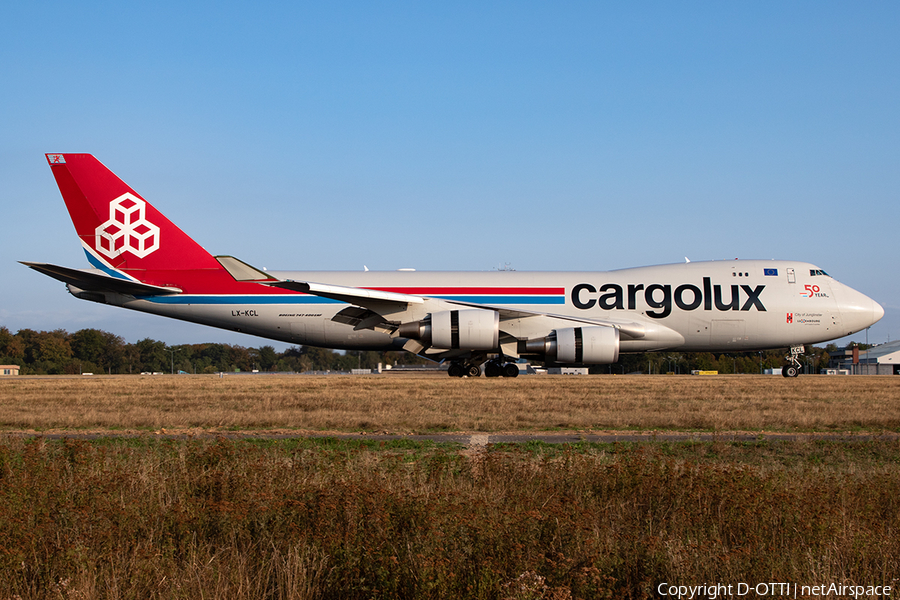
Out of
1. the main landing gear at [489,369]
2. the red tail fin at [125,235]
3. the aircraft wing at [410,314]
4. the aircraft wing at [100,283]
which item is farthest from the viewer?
the main landing gear at [489,369]

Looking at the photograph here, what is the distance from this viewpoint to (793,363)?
3300 centimetres

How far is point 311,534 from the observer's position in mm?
5332

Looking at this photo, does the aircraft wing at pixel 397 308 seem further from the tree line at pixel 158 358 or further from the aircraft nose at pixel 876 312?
the tree line at pixel 158 358

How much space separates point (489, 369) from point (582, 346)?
5284 mm

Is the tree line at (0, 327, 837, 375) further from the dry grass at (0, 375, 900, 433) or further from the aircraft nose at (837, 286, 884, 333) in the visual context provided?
the dry grass at (0, 375, 900, 433)

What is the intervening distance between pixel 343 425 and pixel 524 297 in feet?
56.4

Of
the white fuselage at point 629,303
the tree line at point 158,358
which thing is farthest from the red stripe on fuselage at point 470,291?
the tree line at point 158,358

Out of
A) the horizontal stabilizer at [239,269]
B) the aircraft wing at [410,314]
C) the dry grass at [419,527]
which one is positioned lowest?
the dry grass at [419,527]

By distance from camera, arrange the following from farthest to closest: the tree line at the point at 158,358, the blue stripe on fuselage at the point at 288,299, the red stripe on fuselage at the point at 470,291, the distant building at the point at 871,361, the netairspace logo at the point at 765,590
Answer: the tree line at the point at 158,358, the distant building at the point at 871,361, the red stripe on fuselage at the point at 470,291, the blue stripe on fuselage at the point at 288,299, the netairspace logo at the point at 765,590

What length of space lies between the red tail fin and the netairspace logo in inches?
1088

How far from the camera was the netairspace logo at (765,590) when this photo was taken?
14.0ft

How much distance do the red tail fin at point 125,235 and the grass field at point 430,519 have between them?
1941cm

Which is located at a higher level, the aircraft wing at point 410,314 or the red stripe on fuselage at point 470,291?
the red stripe on fuselage at point 470,291

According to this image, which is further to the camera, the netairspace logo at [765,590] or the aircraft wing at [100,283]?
the aircraft wing at [100,283]
